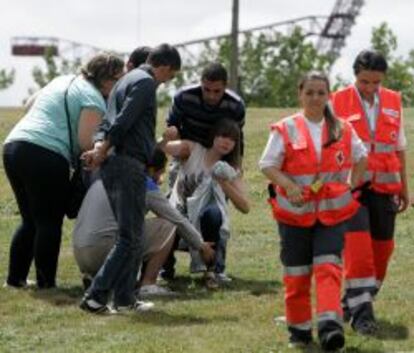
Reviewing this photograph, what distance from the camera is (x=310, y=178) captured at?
24.2 ft

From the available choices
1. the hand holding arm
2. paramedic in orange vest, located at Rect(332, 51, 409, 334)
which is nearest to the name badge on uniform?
paramedic in orange vest, located at Rect(332, 51, 409, 334)

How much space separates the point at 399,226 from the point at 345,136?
6069 mm

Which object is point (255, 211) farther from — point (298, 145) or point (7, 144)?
point (298, 145)

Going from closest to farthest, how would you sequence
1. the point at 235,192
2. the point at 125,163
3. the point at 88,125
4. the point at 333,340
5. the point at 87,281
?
the point at 333,340
the point at 125,163
the point at 88,125
the point at 87,281
the point at 235,192

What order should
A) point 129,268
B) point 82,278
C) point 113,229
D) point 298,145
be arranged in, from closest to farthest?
point 298,145 → point 129,268 → point 113,229 → point 82,278

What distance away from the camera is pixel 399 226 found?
13391 millimetres

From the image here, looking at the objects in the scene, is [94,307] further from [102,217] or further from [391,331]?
[391,331]

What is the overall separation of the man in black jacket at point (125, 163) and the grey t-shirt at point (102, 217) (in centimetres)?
66

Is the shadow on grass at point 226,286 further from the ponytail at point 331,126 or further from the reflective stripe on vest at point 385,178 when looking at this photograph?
the ponytail at point 331,126

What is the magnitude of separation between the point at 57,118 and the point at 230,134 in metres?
1.33

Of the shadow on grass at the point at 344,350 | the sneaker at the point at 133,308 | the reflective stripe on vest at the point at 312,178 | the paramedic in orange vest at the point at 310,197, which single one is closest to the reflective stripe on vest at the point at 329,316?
the paramedic in orange vest at the point at 310,197

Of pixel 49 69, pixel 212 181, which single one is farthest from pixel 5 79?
pixel 212 181

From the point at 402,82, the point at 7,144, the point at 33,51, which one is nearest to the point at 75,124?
the point at 7,144

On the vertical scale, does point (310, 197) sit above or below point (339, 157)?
below
